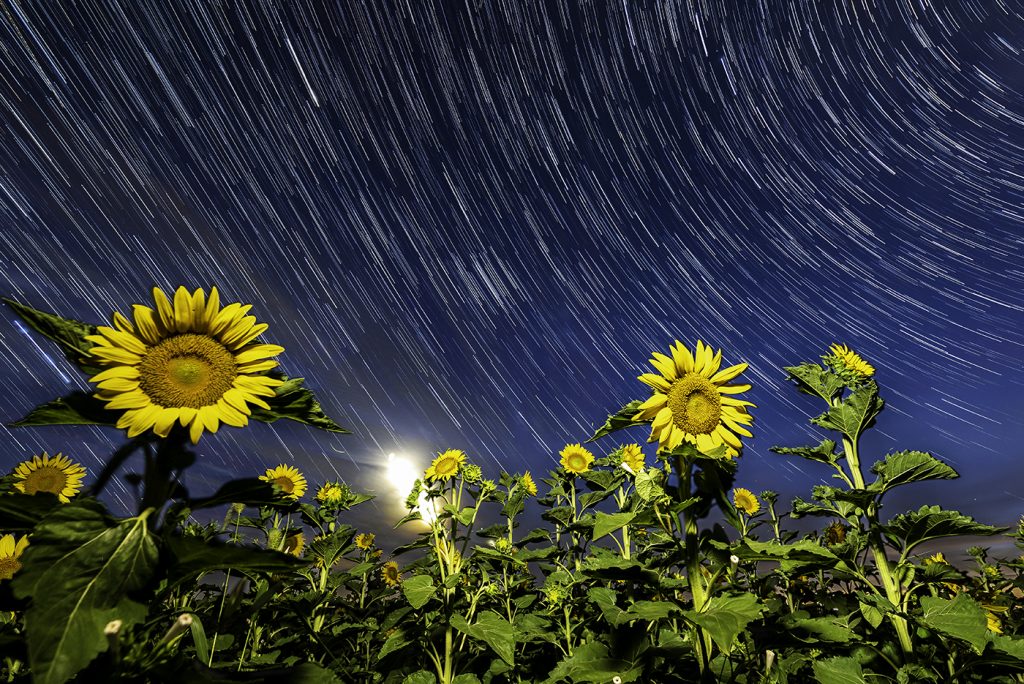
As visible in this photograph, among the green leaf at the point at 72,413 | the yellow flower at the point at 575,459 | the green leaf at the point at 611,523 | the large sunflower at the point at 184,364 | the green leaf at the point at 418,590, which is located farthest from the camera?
the yellow flower at the point at 575,459

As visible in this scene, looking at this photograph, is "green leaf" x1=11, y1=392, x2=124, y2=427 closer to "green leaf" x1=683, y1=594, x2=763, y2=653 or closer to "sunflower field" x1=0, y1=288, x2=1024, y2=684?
"sunflower field" x1=0, y1=288, x2=1024, y2=684

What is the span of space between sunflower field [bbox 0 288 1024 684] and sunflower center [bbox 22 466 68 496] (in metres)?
0.02

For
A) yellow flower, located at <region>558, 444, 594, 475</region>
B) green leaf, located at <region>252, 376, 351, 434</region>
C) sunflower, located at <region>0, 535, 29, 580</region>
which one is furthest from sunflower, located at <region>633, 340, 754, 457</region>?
sunflower, located at <region>0, 535, 29, 580</region>

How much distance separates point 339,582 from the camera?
4.53m

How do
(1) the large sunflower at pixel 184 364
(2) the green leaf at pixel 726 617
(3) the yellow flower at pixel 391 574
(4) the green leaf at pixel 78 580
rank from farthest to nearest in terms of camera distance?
1. (3) the yellow flower at pixel 391 574
2. (2) the green leaf at pixel 726 617
3. (1) the large sunflower at pixel 184 364
4. (4) the green leaf at pixel 78 580

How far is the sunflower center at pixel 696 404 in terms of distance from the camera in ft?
7.52

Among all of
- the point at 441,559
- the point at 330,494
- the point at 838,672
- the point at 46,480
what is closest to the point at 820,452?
the point at 838,672

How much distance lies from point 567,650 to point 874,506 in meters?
2.36

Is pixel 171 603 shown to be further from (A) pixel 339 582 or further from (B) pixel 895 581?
(B) pixel 895 581

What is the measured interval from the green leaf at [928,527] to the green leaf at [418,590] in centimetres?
268

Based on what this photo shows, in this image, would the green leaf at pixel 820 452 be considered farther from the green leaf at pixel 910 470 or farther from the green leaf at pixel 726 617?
the green leaf at pixel 726 617

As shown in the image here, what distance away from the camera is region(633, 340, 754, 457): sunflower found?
7.41 feet

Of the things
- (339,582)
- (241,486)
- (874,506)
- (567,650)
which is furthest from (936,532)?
(339,582)

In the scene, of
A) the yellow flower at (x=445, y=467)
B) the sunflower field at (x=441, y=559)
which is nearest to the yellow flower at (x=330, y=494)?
the sunflower field at (x=441, y=559)
